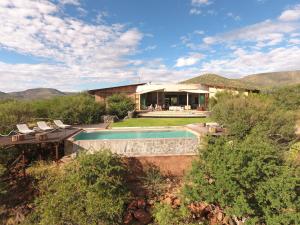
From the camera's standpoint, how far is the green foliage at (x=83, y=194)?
10773 millimetres

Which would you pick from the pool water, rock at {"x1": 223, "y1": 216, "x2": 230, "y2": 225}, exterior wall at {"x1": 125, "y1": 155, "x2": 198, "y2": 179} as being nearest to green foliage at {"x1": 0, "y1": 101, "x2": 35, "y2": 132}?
the pool water

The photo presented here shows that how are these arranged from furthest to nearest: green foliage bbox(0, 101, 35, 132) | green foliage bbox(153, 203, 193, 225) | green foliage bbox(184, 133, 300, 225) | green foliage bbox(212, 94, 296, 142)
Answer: green foliage bbox(0, 101, 35, 132)
green foliage bbox(212, 94, 296, 142)
green foliage bbox(153, 203, 193, 225)
green foliage bbox(184, 133, 300, 225)

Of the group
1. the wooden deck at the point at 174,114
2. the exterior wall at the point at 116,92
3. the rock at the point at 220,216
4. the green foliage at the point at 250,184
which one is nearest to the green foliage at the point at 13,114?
the exterior wall at the point at 116,92

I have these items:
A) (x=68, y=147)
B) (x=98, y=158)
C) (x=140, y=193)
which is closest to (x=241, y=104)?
(x=140, y=193)

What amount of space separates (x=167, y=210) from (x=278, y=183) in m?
5.12

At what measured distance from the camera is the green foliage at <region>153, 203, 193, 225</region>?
1094 cm

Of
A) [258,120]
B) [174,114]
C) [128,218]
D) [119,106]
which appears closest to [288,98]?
[174,114]

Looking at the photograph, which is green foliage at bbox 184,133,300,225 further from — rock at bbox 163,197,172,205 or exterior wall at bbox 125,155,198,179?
exterior wall at bbox 125,155,198,179

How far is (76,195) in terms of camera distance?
440 inches

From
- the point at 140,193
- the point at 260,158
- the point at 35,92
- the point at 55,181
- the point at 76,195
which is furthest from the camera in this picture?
the point at 35,92

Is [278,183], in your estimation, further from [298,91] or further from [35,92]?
[35,92]

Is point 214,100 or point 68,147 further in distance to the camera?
point 214,100

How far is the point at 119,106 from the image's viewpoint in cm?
2858

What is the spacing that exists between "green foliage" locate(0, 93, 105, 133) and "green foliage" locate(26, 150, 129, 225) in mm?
9464
